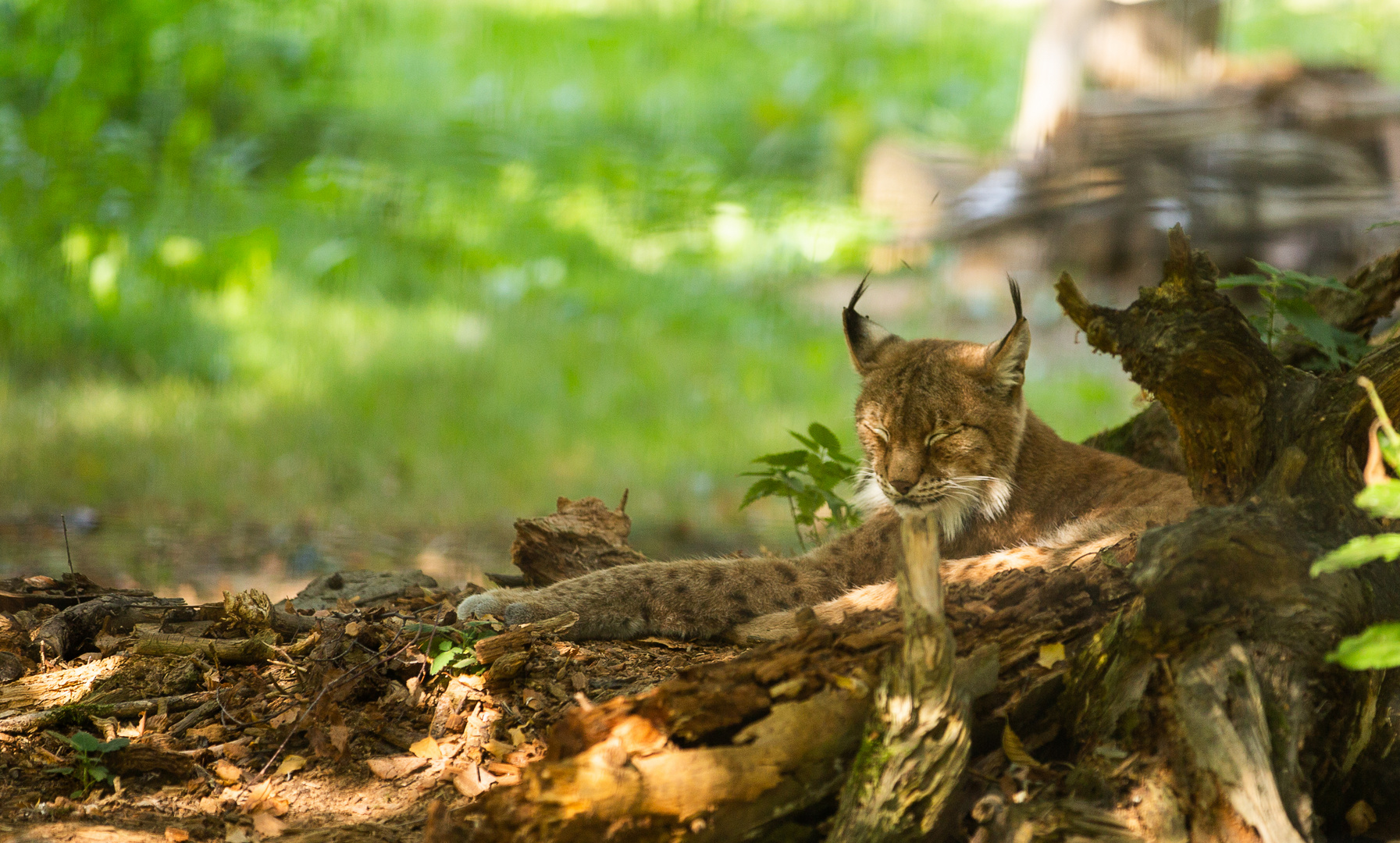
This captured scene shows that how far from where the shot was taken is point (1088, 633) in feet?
6.20

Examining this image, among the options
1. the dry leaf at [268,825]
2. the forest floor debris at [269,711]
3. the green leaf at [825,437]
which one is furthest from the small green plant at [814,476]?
the dry leaf at [268,825]

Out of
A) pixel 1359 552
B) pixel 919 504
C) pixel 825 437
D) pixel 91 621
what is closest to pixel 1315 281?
pixel 919 504

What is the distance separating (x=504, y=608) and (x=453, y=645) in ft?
1.34

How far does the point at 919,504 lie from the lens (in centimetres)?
279

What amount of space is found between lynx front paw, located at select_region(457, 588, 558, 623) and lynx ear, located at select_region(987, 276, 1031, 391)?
1207 millimetres

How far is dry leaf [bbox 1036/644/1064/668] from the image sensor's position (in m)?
1.83

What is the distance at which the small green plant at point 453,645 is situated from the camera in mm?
2219

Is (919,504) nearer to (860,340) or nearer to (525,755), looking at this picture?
(860,340)

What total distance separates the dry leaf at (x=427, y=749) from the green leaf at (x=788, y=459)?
4.58ft

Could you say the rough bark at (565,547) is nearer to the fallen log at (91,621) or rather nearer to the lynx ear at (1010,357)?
the fallen log at (91,621)

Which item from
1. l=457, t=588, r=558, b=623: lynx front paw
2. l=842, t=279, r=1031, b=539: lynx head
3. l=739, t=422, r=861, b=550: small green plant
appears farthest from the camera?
l=739, t=422, r=861, b=550: small green plant

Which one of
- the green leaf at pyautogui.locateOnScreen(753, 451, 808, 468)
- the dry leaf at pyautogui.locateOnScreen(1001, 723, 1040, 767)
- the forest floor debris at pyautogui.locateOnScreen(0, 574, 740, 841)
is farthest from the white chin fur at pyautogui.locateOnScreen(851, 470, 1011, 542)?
the dry leaf at pyautogui.locateOnScreen(1001, 723, 1040, 767)

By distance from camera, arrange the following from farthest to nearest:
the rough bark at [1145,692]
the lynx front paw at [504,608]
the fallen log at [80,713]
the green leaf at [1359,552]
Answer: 1. the lynx front paw at [504,608]
2. the fallen log at [80,713]
3. the rough bark at [1145,692]
4. the green leaf at [1359,552]

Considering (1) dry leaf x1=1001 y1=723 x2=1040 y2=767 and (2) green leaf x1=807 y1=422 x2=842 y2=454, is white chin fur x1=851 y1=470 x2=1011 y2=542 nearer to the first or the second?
(2) green leaf x1=807 y1=422 x2=842 y2=454
